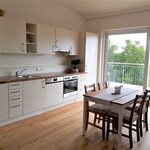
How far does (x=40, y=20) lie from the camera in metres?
4.18

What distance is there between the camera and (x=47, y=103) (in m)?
3.89

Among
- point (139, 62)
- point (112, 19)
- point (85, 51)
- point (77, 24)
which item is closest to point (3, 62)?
point (85, 51)

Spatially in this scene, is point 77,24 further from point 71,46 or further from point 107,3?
point 107,3

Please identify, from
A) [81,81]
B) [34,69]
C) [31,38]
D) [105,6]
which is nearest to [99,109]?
[81,81]

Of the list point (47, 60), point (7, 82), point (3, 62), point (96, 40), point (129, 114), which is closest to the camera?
point (129, 114)

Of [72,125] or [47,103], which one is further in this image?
[47,103]

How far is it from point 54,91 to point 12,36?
1.62 metres

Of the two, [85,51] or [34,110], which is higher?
[85,51]

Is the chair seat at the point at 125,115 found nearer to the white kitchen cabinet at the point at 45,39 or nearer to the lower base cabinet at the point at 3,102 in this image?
the lower base cabinet at the point at 3,102

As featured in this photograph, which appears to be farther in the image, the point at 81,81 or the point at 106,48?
the point at 106,48

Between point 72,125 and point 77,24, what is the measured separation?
11.1ft

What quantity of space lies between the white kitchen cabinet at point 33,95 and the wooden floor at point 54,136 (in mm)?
249

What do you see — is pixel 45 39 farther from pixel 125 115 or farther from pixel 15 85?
pixel 125 115

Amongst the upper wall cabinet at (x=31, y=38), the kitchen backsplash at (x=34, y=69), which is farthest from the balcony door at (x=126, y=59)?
the upper wall cabinet at (x=31, y=38)
